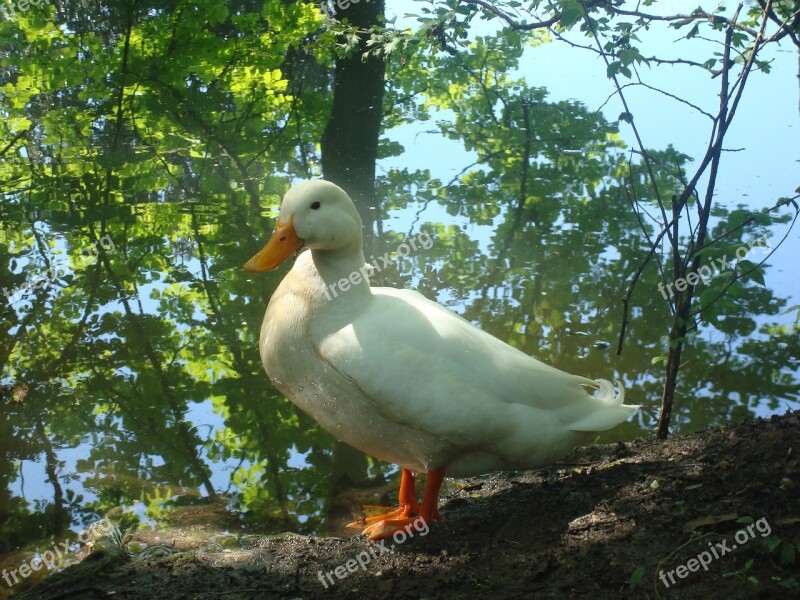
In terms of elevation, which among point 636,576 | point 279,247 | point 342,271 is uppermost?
point 279,247

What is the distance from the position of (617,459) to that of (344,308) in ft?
5.62

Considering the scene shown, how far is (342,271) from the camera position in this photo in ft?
12.4

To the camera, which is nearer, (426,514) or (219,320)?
(426,514)

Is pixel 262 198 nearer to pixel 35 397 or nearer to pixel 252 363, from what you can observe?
pixel 252 363

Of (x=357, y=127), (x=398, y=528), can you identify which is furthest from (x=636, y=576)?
(x=357, y=127)

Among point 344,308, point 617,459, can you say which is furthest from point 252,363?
point 617,459

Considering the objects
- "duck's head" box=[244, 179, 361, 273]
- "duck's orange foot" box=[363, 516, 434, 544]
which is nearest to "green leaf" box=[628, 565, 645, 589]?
"duck's orange foot" box=[363, 516, 434, 544]

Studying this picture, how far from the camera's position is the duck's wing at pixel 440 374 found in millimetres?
3430

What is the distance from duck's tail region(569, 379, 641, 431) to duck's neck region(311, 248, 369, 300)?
1.27m

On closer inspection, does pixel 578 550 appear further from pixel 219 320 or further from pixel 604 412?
pixel 219 320

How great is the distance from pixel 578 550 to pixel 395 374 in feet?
3.47

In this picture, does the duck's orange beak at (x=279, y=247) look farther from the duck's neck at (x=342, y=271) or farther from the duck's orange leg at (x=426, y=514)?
the duck's orange leg at (x=426, y=514)

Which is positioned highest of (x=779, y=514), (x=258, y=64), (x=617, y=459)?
(x=258, y=64)

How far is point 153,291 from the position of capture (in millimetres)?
6469
